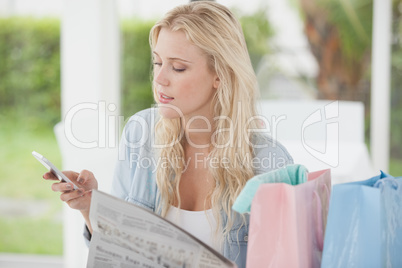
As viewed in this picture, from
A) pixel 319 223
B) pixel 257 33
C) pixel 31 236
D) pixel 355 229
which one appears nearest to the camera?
pixel 355 229

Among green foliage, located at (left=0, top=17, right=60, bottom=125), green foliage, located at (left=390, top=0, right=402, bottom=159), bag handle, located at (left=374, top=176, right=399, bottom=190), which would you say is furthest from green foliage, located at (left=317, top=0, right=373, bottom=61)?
bag handle, located at (left=374, top=176, right=399, bottom=190)

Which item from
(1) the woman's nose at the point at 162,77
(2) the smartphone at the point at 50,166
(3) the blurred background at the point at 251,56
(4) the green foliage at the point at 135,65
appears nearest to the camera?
(2) the smartphone at the point at 50,166

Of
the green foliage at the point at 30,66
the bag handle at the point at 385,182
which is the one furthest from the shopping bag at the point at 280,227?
the green foliage at the point at 30,66

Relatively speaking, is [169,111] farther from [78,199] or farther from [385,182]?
[385,182]

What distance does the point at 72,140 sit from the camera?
250 cm

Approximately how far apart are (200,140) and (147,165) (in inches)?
6.8

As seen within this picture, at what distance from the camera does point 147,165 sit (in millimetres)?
1482

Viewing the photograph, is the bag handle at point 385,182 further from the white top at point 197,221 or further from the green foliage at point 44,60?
the green foliage at point 44,60

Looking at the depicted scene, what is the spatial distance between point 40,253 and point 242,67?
Result: 3.27 meters

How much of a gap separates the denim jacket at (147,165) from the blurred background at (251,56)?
2.50 m

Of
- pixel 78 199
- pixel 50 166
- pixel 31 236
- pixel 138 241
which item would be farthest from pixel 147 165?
pixel 31 236

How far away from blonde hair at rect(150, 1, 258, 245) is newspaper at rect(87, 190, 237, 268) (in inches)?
16.3

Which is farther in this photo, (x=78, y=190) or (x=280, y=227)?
(x=78, y=190)

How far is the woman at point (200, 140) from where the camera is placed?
1345 millimetres
